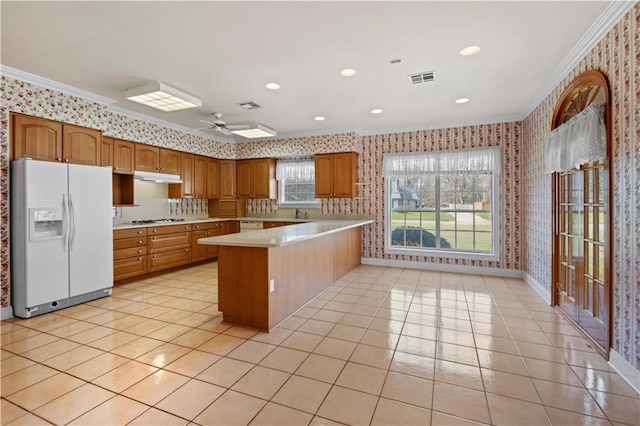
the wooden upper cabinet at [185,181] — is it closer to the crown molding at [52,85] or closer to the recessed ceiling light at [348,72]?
the crown molding at [52,85]

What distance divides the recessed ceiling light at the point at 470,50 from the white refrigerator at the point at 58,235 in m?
4.51

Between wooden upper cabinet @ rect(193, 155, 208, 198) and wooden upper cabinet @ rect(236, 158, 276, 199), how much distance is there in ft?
2.65

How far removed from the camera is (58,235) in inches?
140

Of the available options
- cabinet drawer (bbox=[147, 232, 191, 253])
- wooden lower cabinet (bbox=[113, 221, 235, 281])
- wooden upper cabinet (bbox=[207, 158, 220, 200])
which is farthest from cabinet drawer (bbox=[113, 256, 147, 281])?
wooden upper cabinet (bbox=[207, 158, 220, 200])

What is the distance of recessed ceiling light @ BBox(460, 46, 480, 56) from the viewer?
2871 mm

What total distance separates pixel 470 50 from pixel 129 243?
5181mm

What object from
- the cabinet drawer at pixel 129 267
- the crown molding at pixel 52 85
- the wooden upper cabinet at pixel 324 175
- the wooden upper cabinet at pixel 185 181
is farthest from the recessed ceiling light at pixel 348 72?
the cabinet drawer at pixel 129 267

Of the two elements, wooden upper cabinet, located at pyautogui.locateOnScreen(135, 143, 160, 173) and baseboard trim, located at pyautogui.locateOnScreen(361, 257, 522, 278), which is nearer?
wooden upper cabinet, located at pyautogui.locateOnScreen(135, 143, 160, 173)

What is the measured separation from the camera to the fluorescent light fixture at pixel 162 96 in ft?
11.7

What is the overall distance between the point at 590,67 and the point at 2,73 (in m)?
5.86

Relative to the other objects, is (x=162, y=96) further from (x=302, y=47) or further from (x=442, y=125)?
(x=442, y=125)

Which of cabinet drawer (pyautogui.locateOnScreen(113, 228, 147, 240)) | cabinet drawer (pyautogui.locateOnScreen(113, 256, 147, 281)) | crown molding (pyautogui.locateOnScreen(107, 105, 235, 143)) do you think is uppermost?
crown molding (pyautogui.locateOnScreen(107, 105, 235, 143))

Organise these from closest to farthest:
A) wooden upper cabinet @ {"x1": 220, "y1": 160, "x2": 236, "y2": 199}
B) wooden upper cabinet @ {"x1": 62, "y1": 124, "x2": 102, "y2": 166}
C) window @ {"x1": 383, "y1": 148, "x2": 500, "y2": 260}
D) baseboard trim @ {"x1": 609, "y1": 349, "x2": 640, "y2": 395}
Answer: baseboard trim @ {"x1": 609, "y1": 349, "x2": 640, "y2": 395} → wooden upper cabinet @ {"x1": 62, "y1": 124, "x2": 102, "y2": 166} → window @ {"x1": 383, "y1": 148, "x2": 500, "y2": 260} → wooden upper cabinet @ {"x1": 220, "y1": 160, "x2": 236, "y2": 199}

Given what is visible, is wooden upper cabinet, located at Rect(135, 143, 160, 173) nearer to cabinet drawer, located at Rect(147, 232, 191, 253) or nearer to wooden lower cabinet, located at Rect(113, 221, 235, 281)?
wooden lower cabinet, located at Rect(113, 221, 235, 281)
